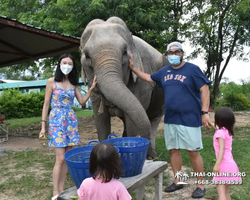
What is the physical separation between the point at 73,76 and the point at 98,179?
1760 millimetres

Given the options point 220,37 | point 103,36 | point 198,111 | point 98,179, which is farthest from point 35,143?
point 220,37

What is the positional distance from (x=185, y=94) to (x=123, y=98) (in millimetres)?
817

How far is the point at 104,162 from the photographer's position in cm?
194

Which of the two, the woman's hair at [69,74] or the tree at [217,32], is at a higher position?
the tree at [217,32]

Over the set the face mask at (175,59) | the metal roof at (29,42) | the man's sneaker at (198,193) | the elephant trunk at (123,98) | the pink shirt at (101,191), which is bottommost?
the man's sneaker at (198,193)

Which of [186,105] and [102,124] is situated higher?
[186,105]

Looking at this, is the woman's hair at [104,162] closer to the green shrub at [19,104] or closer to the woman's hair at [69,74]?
the woman's hair at [69,74]

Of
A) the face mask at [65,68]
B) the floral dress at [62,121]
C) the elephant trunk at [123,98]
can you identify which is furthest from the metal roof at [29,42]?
the elephant trunk at [123,98]

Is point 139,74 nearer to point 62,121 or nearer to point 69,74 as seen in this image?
point 69,74

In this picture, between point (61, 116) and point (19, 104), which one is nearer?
point (61, 116)

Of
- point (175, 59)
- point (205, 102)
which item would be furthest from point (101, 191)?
point (175, 59)

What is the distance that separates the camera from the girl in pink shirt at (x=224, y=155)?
276cm

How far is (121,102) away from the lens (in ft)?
10.3

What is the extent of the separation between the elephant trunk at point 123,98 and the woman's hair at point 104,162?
110 centimetres
